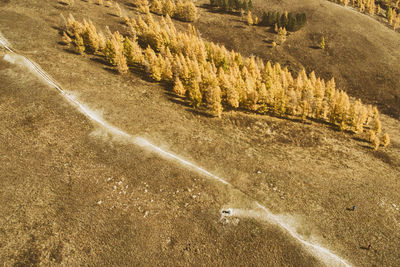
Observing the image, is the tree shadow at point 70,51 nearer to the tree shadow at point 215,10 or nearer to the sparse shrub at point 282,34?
the tree shadow at point 215,10

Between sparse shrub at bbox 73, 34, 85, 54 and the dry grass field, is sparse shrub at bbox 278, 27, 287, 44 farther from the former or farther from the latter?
sparse shrub at bbox 73, 34, 85, 54

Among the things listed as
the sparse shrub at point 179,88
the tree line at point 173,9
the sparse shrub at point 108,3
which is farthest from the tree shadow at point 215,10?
the sparse shrub at point 179,88

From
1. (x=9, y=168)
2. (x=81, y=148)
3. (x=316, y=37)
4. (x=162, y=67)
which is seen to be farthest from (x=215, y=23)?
(x=9, y=168)

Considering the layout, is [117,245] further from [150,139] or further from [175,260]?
[150,139]

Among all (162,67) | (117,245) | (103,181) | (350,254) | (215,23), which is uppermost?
(215,23)

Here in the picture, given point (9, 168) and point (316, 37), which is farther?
point (316, 37)

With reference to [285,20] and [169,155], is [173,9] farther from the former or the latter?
[169,155]

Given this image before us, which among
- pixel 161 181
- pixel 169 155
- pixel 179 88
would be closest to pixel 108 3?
pixel 179 88

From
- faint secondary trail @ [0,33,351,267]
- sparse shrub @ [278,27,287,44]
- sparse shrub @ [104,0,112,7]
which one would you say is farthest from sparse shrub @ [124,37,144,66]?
sparse shrub @ [278,27,287,44]
